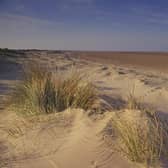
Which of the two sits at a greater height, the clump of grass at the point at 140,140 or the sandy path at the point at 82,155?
the clump of grass at the point at 140,140

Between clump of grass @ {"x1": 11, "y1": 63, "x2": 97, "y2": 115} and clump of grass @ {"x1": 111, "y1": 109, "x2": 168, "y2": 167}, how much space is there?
1350mm

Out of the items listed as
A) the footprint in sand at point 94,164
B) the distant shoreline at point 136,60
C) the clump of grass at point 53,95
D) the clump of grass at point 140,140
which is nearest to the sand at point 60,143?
the footprint in sand at point 94,164

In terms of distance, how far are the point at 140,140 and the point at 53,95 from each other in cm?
198

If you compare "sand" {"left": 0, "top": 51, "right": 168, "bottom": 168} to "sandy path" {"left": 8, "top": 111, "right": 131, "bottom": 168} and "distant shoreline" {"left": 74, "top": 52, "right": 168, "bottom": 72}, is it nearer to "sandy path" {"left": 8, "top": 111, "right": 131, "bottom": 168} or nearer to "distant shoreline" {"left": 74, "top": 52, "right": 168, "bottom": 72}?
"sandy path" {"left": 8, "top": 111, "right": 131, "bottom": 168}

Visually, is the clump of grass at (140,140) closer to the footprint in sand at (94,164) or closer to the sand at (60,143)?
the sand at (60,143)

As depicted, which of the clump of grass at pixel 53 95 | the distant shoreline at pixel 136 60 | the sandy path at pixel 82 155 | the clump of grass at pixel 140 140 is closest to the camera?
the clump of grass at pixel 140 140

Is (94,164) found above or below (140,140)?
below

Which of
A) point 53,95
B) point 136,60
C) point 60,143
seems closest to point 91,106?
point 53,95

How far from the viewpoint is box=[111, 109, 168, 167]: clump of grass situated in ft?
9.27

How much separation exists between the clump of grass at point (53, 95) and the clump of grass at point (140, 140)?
4.43 feet

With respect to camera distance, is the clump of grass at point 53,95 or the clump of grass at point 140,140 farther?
the clump of grass at point 53,95

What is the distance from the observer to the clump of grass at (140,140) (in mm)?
2826

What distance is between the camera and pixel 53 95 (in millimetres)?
4676

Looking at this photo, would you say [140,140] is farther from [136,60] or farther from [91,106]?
[136,60]
